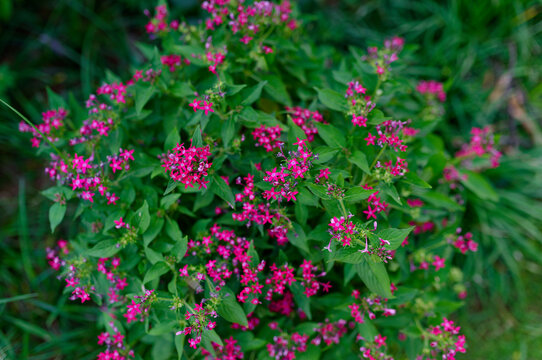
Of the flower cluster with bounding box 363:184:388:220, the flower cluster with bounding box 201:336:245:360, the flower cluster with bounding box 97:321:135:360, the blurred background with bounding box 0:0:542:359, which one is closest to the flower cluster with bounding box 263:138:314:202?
the flower cluster with bounding box 363:184:388:220

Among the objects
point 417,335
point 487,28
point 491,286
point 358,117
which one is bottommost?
point 491,286

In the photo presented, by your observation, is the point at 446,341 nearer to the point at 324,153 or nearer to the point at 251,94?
the point at 324,153

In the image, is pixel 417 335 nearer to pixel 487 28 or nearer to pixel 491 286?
pixel 491 286

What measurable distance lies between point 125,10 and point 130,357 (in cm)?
342

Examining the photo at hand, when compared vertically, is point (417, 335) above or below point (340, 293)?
below

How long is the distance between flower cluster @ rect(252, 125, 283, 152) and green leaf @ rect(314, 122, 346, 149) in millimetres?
225

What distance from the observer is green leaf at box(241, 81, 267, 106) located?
214 cm

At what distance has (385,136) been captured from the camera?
206 cm

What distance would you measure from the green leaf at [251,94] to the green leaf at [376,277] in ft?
3.26

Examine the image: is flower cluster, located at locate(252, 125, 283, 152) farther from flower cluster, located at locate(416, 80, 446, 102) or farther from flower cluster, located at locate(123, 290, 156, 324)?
flower cluster, located at locate(416, 80, 446, 102)

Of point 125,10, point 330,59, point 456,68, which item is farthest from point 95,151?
point 456,68

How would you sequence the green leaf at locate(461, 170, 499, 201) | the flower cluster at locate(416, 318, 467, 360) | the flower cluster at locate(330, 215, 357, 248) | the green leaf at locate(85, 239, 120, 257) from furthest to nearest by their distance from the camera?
1. the green leaf at locate(461, 170, 499, 201)
2. the flower cluster at locate(416, 318, 467, 360)
3. the green leaf at locate(85, 239, 120, 257)
4. the flower cluster at locate(330, 215, 357, 248)

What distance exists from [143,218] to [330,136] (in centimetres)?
106

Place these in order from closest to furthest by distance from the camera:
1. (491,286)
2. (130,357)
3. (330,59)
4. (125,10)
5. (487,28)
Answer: (130,357)
(330,59)
(491,286)
(487,28)
(125,10)
